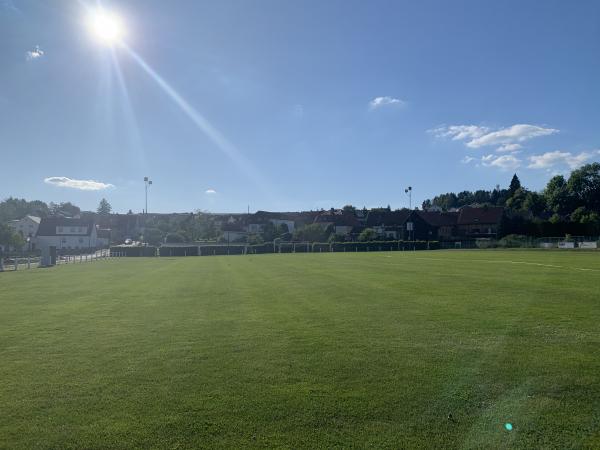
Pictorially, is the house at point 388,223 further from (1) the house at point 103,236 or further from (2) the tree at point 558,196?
Result: (1) the house at point 103,236

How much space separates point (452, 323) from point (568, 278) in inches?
→ 536

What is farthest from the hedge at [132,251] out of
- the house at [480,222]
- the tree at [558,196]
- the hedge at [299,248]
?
the tree at [558,196]

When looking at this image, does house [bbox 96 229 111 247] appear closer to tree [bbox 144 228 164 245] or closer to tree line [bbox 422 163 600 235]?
tree [bbox 144 228 164 245]

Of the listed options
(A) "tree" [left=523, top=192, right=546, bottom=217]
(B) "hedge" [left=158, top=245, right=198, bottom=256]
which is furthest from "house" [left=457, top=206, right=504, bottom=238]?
(B) "hedge" [left=158, top=245, right=198, bottom=256]

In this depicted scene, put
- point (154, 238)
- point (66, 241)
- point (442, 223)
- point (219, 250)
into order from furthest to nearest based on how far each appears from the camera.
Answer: point (442, 223) → point (66, 241) → point (154, 238) → point (219, 250)

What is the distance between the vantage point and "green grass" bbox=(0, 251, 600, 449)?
562 cm

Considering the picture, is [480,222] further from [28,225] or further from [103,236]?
[28,225]

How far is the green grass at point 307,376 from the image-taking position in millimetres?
5617

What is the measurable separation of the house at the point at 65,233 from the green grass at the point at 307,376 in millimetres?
105427

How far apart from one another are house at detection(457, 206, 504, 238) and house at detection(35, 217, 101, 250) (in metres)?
85.2

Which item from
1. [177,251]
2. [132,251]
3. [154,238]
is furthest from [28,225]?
[177,251]

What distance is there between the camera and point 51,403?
659cm

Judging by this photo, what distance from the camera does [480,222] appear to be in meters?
108

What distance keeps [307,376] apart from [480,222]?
109 metres
